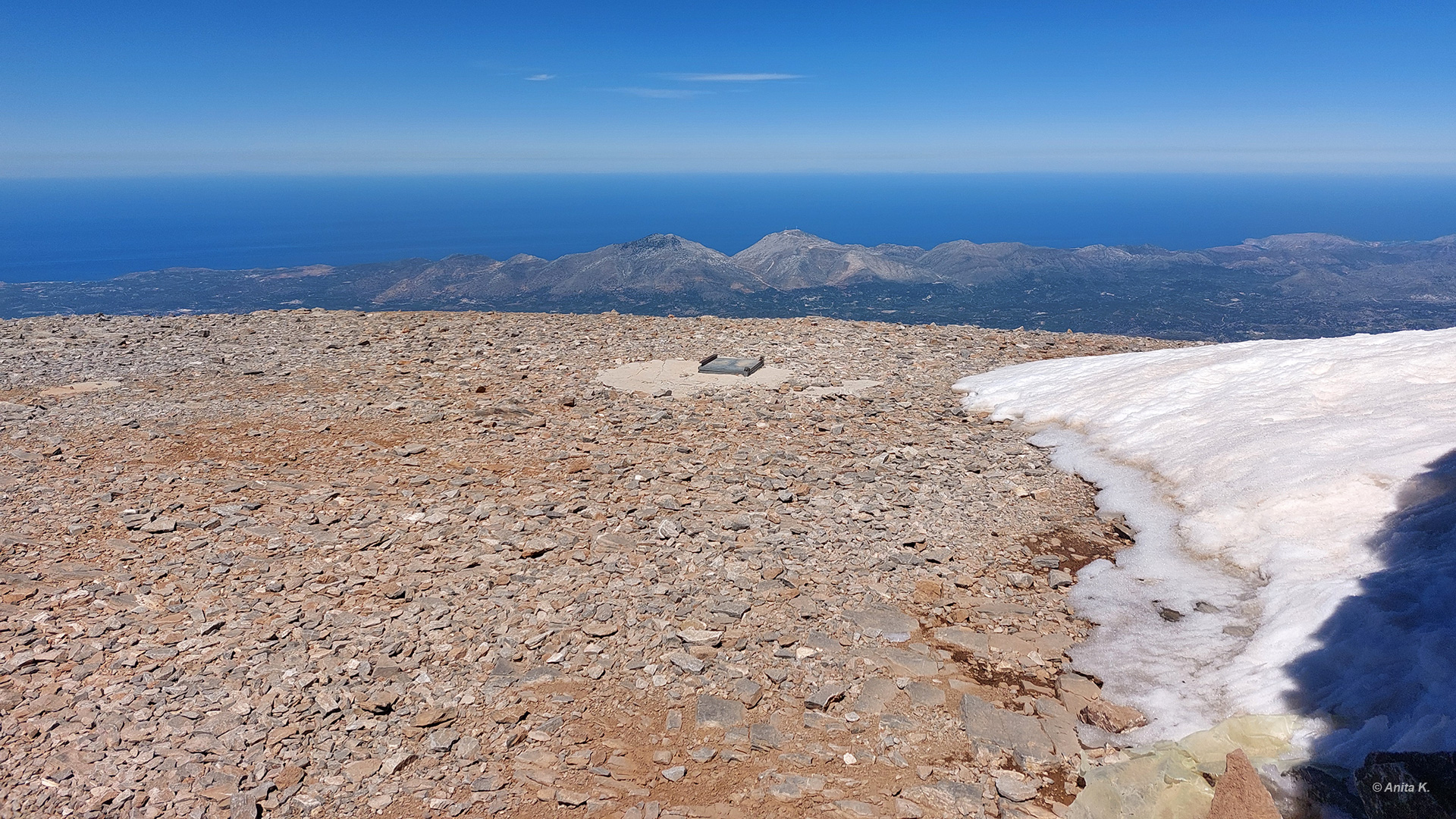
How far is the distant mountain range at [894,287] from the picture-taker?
320ft

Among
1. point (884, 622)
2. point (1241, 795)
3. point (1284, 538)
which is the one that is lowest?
point (884, 622)

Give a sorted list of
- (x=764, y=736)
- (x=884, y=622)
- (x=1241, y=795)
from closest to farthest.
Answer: (x=1241, y=795) < (x=764, y=736) < (x=884, y=622)

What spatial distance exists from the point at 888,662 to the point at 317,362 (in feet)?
43.8

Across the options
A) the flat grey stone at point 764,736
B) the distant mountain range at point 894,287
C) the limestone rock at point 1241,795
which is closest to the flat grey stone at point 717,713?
the flat grey stone at point 764,736

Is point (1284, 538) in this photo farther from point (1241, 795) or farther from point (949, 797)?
point (949, 797)

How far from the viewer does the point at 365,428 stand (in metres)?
11.1

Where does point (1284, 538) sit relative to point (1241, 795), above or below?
above

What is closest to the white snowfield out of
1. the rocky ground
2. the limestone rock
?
the rocky ground

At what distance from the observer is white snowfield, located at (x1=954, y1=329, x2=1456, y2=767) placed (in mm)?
4812

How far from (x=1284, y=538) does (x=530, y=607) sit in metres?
6.89

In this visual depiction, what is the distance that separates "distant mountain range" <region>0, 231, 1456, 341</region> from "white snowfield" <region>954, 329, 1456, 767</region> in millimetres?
78587

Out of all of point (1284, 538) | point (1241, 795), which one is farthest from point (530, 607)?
point (1284, 538)

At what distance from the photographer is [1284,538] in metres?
6.92

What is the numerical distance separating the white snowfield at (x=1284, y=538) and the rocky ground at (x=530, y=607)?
0.56 meters
